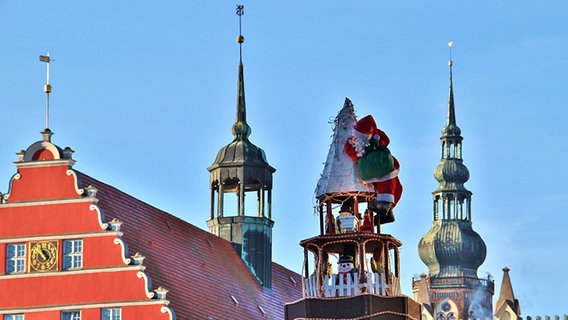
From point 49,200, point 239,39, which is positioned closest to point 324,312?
point 49,200

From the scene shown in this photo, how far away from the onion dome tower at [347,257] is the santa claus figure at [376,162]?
1.02ft

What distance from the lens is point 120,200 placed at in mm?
74375

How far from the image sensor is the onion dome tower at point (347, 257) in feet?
212

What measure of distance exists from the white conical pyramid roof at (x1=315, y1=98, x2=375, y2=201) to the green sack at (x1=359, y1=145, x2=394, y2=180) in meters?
0.43

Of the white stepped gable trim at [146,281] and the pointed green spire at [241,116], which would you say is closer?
the white stepped gable trim at [146,281]

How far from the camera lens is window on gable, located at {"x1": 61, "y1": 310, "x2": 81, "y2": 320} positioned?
69.9 meters

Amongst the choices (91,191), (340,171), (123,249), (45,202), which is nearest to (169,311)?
(123,249)

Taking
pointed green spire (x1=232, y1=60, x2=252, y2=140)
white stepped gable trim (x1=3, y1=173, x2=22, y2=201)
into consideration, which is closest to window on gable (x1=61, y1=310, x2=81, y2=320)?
white stepped gable trim (x1=3, y1=173, x2=22, y2=201)

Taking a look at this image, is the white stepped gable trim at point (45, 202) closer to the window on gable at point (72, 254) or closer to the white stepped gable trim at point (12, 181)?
the white stepped gable trim at point (12, 181)

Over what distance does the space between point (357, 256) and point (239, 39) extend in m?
27.4

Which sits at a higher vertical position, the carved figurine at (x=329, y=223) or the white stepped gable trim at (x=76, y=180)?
the white stepped gable trim at (x=76, y=180)

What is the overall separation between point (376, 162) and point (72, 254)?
39.5ft

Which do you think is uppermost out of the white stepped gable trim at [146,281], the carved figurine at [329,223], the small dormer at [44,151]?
the small dormer at [44,151]

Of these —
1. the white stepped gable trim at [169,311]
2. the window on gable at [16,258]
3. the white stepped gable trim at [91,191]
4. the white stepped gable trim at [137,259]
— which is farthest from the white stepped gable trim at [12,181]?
the white stepped gable trim at [169,311]
